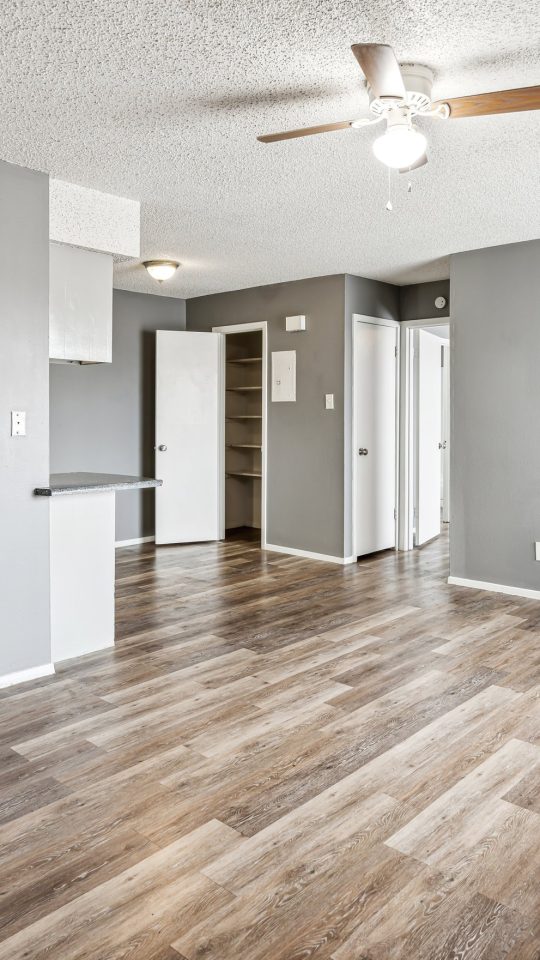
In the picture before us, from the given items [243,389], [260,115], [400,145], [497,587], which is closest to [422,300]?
[243,389]

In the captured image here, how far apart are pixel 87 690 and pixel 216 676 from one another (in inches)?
23.6

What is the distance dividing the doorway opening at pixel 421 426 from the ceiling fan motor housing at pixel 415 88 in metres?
3.86

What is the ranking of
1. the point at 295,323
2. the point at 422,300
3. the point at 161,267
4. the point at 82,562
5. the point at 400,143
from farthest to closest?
1. the point at 422,300
2. the point at 295,323
3. the point at 161,267
4. the point at 82,562
5. the point at 400,143

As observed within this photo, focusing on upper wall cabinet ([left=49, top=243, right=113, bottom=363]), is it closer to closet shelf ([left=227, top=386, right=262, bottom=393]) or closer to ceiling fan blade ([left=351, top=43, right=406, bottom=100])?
ceiling fan blade ([left=351, top=43, right=406, bottom=100])

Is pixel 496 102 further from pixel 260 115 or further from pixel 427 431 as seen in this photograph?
pixel 427 431

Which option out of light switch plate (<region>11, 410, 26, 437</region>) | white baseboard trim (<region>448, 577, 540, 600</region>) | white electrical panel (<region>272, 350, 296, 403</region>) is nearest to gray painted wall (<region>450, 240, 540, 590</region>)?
white baseboard trim (<region>448, 577, 540, 600</region>)

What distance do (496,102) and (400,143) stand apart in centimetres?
33

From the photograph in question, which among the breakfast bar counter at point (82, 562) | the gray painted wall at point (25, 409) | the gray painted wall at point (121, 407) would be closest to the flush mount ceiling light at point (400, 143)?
the gray painted wall at point (25, 409)

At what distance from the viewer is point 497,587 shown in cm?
502

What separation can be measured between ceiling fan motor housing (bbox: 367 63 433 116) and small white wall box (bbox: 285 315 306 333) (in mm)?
3585

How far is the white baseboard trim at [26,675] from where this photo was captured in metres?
3.26

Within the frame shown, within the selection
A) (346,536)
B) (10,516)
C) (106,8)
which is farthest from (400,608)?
(106,8)

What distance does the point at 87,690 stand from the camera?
3219mm

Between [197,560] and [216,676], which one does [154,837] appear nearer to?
[216,676]
